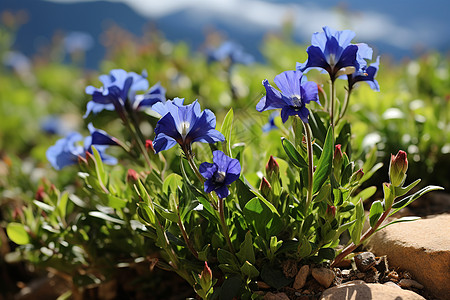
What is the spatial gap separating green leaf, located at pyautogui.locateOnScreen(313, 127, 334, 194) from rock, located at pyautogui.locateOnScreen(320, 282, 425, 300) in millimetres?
285

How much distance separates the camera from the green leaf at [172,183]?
1.34 metres

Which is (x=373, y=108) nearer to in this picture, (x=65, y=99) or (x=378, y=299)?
(x=378, y=299)

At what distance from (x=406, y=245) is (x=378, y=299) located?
0.27 meters

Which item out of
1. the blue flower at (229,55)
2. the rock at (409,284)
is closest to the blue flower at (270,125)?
the rock at (409,284)

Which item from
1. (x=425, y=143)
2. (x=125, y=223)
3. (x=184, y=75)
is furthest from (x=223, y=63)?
(x=125, y=223)

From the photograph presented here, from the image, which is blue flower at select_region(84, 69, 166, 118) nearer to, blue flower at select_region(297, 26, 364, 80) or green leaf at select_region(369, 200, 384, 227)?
blue flower at select_region(297, 26, 364, 80)

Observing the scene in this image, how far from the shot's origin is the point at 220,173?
1.09 m

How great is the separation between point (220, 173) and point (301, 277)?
0.46 meters

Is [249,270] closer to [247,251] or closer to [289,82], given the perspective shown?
[247,251]

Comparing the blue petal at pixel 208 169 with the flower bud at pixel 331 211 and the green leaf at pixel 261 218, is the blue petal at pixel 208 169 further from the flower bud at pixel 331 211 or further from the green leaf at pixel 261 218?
Result: the flower bud at pixel 331 211

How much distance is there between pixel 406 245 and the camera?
1344mm

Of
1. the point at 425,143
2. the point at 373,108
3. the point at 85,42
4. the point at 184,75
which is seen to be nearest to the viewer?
the point at 425,143

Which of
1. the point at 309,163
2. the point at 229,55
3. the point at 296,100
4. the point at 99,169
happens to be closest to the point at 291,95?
the point at 296,100

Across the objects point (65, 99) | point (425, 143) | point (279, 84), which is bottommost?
point (65, 99)
